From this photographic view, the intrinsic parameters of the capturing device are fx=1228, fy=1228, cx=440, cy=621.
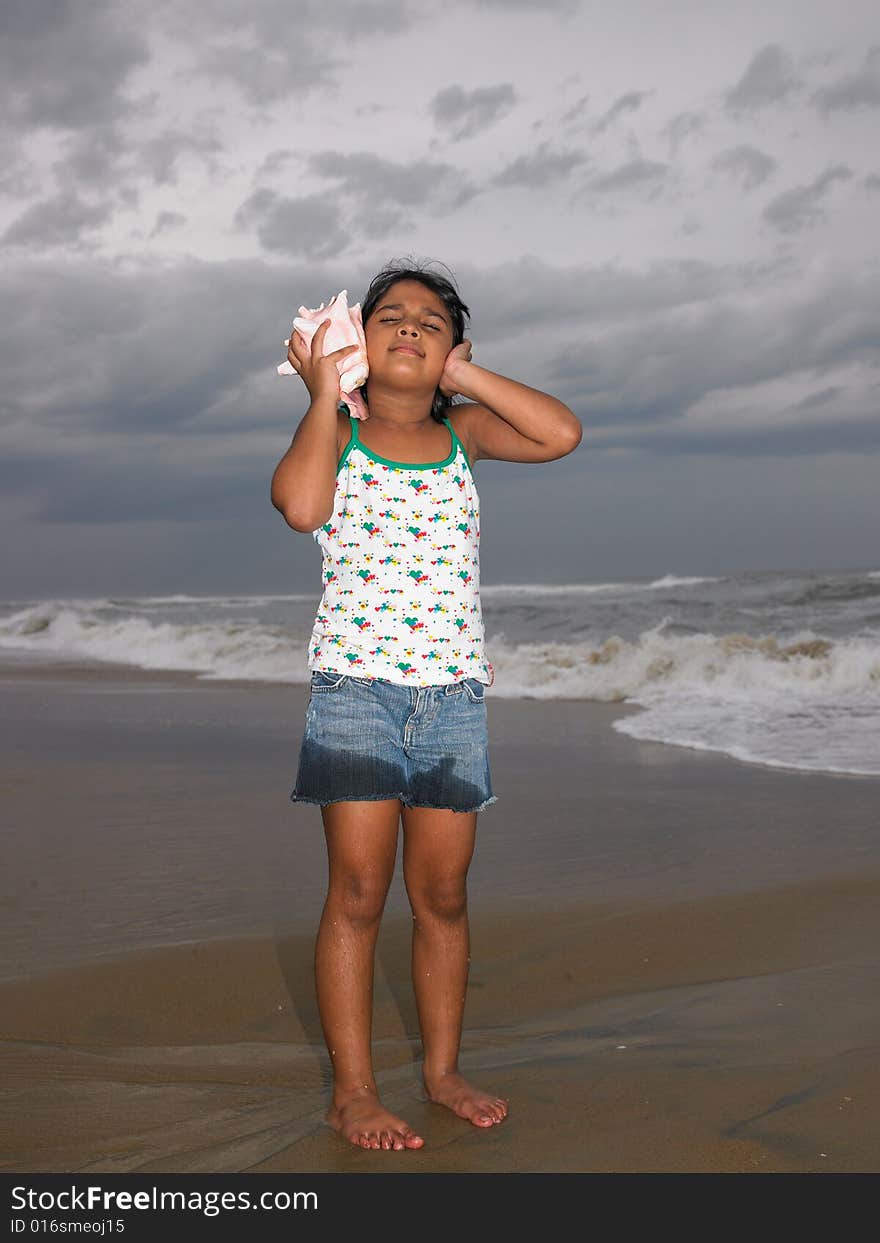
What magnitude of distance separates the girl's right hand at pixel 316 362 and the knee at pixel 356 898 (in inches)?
42.8

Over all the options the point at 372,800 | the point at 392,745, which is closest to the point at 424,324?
the point at 392,745

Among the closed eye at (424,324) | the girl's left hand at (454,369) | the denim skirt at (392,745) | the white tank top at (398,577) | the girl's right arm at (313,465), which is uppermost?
the closed eye at (424,324)

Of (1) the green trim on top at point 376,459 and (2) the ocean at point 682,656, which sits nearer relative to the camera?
(1) the green trim on top at point 376,459

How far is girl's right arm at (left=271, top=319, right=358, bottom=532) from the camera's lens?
2.72 m

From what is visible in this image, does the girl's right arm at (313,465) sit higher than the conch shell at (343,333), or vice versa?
the conch shell at (343,333)

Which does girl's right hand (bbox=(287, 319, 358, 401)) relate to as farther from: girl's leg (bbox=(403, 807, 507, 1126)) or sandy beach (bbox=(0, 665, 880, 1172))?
sandy beach (bbox=(0, 665, 880, 1172))

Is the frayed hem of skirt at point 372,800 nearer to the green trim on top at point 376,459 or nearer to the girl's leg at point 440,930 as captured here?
the girl's leg at point 440,930

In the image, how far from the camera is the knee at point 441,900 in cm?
279

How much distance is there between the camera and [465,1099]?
2.69 metres

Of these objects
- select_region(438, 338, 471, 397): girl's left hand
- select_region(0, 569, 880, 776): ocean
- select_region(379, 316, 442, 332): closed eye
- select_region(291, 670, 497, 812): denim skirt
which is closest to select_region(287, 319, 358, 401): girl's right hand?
select_region(379, 316, 442, 332): closed eye

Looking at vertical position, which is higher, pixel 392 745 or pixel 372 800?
pixel 392 745

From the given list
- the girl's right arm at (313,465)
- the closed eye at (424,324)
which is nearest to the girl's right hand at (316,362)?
the girl's right arm at (313,465)

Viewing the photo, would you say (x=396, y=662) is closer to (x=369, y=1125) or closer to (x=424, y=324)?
(x=424, y=324)

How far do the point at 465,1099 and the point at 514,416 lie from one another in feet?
5.13
